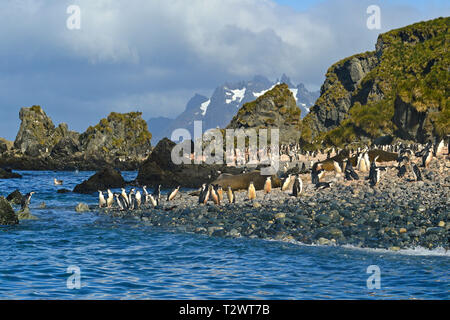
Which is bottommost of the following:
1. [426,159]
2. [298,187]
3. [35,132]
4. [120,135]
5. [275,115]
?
[298,187]

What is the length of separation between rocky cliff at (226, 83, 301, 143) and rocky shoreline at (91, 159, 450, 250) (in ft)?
223

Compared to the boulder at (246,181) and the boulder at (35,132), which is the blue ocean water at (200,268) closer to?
the boulder at (246,181)

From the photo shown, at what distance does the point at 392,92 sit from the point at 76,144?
7163 cm

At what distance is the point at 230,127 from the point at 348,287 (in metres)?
88.5

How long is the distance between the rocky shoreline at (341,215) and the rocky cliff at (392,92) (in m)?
37.3

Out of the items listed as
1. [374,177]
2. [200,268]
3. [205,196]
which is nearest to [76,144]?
[205,196]

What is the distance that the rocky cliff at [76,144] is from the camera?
91.7m

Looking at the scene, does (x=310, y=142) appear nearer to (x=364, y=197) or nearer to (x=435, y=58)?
(x=435, y=58)

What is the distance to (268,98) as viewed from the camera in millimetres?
92750

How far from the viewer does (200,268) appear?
12.4 m

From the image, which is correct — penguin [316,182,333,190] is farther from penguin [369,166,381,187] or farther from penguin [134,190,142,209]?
penguin [134,190,142,209]

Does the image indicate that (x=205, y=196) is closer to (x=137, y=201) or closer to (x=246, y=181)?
(x=137, y=201)

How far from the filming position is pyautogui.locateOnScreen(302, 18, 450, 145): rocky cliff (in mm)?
59531

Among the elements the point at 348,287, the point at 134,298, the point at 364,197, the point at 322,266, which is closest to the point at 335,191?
the point at 364,197
